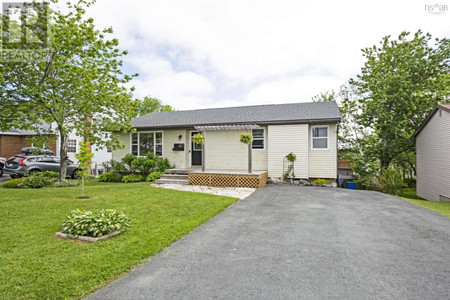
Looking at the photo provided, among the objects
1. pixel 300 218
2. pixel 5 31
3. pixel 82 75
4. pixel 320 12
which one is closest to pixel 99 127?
pixel 82 75

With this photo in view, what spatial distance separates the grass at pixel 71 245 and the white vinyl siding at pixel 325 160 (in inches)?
246

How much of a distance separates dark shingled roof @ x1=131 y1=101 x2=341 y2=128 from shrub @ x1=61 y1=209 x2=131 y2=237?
8.72 m

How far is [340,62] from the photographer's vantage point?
18.4 metres

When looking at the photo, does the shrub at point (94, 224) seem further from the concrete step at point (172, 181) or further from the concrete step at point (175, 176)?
the concrete step at point (175, 176)

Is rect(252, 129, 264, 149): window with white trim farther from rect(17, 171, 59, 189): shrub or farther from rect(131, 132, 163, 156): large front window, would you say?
rect(17, 171, 59, 189): shrub

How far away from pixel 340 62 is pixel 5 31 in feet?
64.8

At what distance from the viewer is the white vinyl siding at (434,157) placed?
35.2 feet

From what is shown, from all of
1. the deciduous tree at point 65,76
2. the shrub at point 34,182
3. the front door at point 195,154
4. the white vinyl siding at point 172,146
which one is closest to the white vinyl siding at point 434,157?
the front door at point 195,154

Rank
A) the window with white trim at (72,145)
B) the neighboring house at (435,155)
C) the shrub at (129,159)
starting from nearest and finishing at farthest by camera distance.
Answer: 1. the neighboring house at (435,155)
2. the shrub at (129,159)
3. the window with white trim at (72,145)

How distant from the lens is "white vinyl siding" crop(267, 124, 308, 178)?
11.2 metres

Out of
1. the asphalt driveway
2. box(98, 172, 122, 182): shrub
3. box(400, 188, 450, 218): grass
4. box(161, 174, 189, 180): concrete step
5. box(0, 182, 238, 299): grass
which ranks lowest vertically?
box(400, 188, 450, 218): grass

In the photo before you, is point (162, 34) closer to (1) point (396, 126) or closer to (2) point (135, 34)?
(2) point (135, 34)

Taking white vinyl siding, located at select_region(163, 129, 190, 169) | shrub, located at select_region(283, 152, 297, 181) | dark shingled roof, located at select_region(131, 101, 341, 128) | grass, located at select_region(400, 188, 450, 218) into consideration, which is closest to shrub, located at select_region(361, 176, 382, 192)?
grass, located at select_region(400, 188, 450, 218)

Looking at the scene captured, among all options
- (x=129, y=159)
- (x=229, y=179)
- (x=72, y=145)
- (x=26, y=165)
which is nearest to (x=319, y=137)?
(x=229, y=179)
